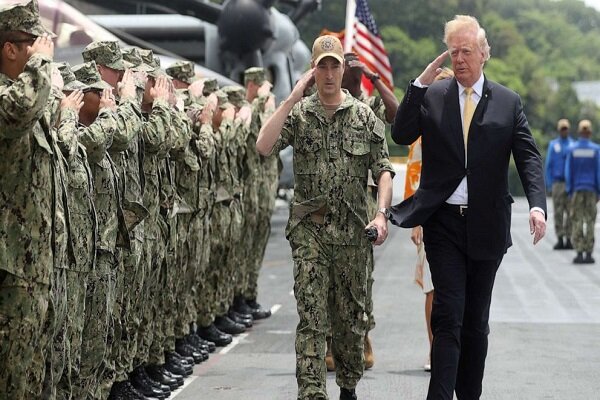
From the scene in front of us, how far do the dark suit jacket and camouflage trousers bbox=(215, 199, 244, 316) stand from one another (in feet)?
16.0

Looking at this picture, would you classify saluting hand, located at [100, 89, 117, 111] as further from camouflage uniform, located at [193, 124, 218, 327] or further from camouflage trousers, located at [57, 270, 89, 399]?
camouflage uniform, located at [193, 124, 218, 327]

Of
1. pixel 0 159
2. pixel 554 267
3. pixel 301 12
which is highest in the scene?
pixel 301 12

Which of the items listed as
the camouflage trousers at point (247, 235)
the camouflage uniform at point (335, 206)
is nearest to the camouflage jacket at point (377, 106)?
the camouflage uniform at point (335, 206)

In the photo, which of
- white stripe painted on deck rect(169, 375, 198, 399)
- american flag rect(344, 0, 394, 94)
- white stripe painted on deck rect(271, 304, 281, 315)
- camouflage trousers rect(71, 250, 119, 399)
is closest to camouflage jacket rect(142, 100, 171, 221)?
white stripe painted on deck rect(169, 375, 198, 399)

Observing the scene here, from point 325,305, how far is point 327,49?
4.69 ft

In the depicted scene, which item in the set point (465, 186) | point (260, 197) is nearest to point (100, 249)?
point (465, 186)

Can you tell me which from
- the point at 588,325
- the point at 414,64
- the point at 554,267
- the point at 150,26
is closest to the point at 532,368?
the point at 588,325

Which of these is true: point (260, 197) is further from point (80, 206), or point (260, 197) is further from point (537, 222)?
point (80, 206)

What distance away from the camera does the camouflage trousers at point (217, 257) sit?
41.2 ft

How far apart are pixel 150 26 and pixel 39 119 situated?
76.2 feet

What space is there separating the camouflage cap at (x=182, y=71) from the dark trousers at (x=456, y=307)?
391cm

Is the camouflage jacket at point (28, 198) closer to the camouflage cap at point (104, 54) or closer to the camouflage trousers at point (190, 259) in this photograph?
the camouflage cap at point (104, 54)

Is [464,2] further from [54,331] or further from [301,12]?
[54,331]

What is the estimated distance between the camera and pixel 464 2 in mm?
113688
